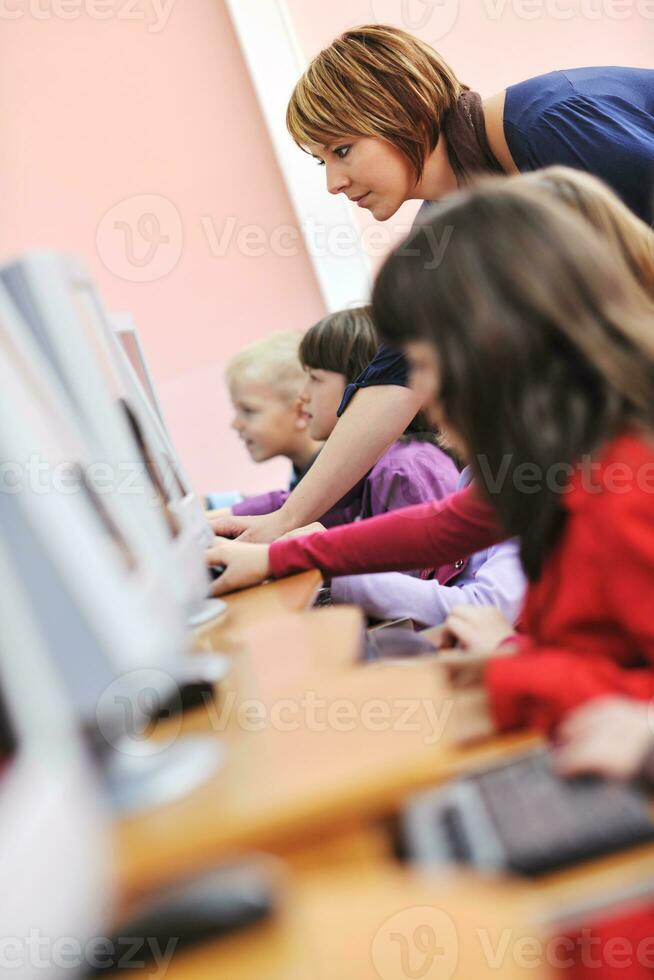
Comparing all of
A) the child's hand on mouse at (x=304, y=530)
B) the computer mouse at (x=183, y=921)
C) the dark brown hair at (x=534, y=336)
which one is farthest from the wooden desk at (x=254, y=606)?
the computer mouse at (x=183, y=921)

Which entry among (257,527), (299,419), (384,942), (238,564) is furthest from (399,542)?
(299,419)

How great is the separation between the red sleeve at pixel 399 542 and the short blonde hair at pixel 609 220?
0.39m

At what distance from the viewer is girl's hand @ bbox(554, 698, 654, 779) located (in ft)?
2.03

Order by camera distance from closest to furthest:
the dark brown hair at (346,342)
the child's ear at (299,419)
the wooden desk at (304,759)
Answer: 1. the wooden desk at (304,759)
2. the dark brown hair at (346,342)
3. the child's ear at (299,419)

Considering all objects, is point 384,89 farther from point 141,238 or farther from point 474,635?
point 141,238

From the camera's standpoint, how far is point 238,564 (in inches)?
51.4

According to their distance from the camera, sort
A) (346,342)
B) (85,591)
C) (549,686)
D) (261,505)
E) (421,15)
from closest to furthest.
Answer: (85,591)
(549,686)
(346,342)
(261,505)
(421,15)

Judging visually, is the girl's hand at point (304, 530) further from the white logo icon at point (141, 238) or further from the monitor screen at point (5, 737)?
the white logo icon at point (141, 238)

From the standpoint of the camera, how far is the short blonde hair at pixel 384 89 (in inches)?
56.7

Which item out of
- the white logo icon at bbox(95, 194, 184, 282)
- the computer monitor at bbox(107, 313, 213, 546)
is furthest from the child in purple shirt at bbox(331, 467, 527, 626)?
the white logo icon at bbox(95, 194, 184, 282)

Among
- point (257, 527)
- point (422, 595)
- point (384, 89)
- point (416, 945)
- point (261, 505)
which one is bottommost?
point (261, 505)

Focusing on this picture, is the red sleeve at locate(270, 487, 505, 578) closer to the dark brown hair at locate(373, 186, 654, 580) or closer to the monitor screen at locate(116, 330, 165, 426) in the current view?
the monitor screen at locate(116, 330, 165, 426)

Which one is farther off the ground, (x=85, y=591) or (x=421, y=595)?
(x=85, y=591)

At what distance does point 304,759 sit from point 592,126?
1012mm
